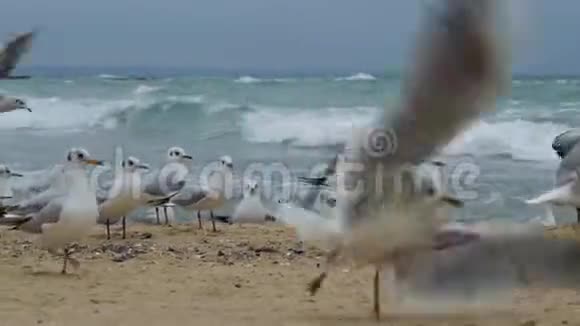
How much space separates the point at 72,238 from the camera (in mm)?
5816

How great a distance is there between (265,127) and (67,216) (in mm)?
13706

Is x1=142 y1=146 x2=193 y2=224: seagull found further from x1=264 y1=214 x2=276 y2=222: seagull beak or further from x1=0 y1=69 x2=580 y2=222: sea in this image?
x1=0 y1=69 x2=580 y2=222: sea

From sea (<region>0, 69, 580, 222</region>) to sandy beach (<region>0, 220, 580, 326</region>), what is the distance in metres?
1.48

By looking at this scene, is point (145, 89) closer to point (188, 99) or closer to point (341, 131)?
point (188, 99)

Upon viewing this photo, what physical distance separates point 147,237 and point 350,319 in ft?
11.1

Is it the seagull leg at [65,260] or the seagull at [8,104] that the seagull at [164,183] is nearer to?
the seagull at [8,104]

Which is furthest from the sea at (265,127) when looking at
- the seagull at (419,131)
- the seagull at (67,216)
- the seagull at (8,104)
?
the seagull at (419,131)

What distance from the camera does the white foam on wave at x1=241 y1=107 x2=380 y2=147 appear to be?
693 inches

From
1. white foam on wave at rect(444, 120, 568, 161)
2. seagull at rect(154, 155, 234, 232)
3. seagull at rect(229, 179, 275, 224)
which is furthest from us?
white foam on wave at rect(444, 120, 568, 161)

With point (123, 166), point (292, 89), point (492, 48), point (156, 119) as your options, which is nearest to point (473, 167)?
point (123, 166)

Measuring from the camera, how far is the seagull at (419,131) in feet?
7.77

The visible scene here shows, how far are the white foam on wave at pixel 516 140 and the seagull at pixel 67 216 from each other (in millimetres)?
6742

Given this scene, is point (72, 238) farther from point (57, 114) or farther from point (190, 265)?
point (57, 114)

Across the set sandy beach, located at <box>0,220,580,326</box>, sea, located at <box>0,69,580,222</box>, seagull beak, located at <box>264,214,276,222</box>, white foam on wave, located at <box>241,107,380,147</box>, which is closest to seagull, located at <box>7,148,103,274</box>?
sandy beach, located at <box>0,220,580,326</box>
